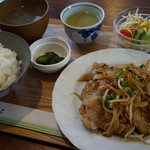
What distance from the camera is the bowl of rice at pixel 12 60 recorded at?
1.58 metres

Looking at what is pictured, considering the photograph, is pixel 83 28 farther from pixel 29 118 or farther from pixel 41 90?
pixel 29 118

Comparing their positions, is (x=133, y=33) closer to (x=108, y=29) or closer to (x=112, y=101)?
(x=108, y=29)

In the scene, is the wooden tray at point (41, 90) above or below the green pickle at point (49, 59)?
below

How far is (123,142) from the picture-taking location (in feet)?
4.45

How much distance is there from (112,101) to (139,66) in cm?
54

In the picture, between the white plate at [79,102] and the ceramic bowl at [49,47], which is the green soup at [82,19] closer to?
the ceramic bowl at [49,47]

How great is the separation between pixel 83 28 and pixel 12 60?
771mm

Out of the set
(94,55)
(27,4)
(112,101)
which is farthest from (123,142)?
(27,4)

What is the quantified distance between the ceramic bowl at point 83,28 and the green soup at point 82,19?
0.03m

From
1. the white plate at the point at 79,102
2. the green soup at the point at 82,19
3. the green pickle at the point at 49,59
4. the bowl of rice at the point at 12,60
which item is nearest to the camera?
the white plate at the point at 79,102

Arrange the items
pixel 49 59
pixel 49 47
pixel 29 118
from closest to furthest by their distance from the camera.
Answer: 1. pixel 29 118
2. pixel 49 59
3. pixel 49 47

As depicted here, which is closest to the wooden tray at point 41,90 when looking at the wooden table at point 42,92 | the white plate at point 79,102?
the wooden table at point 42,92

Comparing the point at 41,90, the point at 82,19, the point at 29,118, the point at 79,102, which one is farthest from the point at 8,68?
the point at 82,19

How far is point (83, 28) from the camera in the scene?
191 centimetres
